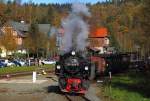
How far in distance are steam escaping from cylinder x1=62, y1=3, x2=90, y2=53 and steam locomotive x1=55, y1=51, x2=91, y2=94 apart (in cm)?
59

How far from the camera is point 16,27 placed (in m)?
134

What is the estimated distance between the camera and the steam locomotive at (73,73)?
3017 centimetres

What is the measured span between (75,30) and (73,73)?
319 centimetres

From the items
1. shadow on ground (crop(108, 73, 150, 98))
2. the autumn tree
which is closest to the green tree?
the autumn tree

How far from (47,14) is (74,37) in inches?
5717

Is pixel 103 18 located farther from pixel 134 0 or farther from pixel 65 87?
pixel 65 87

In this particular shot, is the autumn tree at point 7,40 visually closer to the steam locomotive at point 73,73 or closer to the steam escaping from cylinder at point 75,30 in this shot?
the steam escaping from cylinder at point 75,30

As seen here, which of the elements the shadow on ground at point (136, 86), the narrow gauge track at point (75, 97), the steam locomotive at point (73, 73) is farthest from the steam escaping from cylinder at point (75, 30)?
the shadow on ground at point (136, 86)

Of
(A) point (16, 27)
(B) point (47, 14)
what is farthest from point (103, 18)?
(B) point (47, 14)

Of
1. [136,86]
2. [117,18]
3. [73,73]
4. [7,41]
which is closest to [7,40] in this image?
[7,41]

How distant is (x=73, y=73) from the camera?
30.2 m

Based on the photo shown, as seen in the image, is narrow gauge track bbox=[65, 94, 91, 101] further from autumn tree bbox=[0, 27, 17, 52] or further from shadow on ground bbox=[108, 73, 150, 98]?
autumn tree bbox=[0, 27, 17, 52]

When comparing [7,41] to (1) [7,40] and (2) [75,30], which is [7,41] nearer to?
(1) [7,40]

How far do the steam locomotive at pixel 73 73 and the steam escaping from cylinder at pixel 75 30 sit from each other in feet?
1.93
